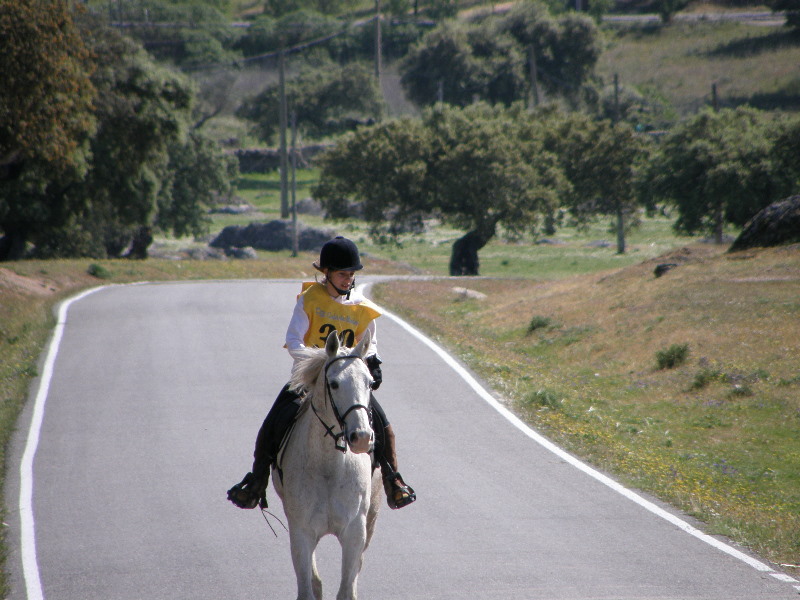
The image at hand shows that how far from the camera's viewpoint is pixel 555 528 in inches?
375

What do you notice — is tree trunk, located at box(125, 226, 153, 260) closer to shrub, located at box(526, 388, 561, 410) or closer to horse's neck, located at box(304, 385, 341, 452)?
shrub, located at box(526, 388, 561, 410)

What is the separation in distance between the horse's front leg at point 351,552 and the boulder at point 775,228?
2549 cm

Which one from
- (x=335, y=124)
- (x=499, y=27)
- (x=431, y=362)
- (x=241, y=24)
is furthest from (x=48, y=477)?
(x=241, y=24)

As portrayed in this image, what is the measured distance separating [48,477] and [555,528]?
621 centimetres

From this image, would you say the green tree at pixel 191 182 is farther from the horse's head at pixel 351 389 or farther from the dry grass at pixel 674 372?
the horse's head at pixel 351 389

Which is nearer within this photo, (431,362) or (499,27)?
(431,362)

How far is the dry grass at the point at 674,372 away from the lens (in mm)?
12281

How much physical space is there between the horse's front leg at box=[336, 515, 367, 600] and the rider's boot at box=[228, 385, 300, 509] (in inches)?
38.3

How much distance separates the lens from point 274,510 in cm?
1018

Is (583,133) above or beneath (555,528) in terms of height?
above

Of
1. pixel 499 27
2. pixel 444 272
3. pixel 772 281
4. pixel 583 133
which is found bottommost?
Answer: pixel 444 272

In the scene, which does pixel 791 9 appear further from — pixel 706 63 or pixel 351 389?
pixel 351 389

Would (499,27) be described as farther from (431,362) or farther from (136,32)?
(431,362)

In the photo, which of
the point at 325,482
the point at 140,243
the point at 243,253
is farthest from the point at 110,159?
the point at 325,482
